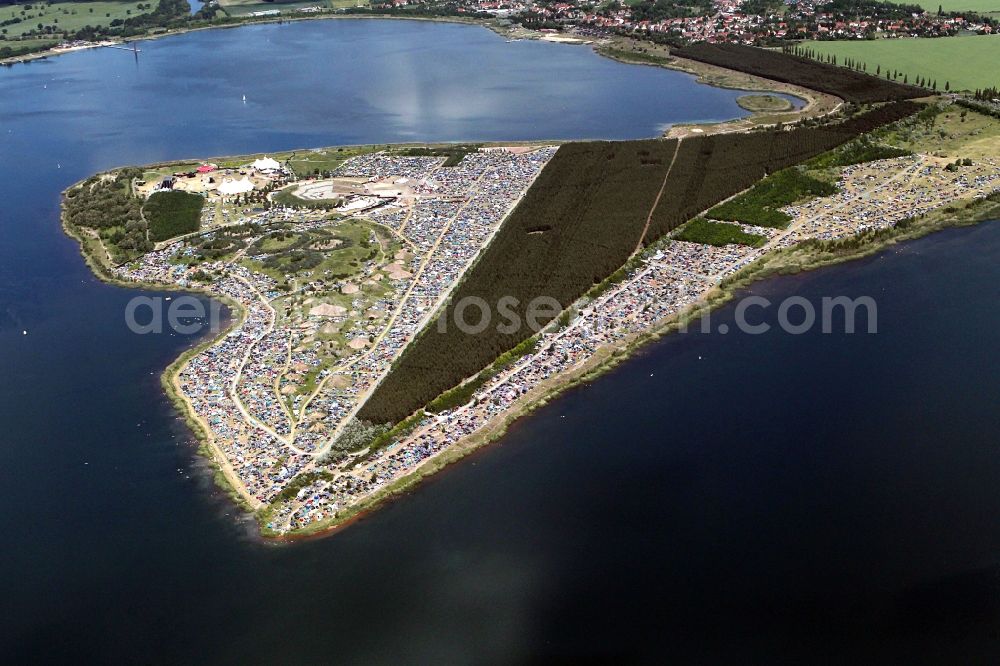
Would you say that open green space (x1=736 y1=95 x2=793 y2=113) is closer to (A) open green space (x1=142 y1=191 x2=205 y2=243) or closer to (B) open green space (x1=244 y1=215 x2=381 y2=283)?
(B) open green space (x1=244 y1=215 x2=381 y2=283)

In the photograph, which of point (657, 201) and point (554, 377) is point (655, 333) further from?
point (657, 201)

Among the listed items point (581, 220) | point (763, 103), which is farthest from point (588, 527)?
point (763, 103)

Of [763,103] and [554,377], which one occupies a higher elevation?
[763,103]

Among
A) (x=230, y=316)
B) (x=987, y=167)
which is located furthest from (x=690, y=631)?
(x=987, y=167)

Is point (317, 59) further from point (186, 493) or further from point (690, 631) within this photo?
point (690, 631)

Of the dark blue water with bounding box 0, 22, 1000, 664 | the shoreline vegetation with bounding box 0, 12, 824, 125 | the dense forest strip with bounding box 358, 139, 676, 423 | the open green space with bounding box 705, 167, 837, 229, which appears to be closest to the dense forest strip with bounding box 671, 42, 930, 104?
the shoreline vegetation with bounding box 0, 12, 824, 125

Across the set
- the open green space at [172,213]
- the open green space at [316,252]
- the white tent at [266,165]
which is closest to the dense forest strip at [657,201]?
the open green space at [316,252]

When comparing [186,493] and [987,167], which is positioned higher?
[987,167]
